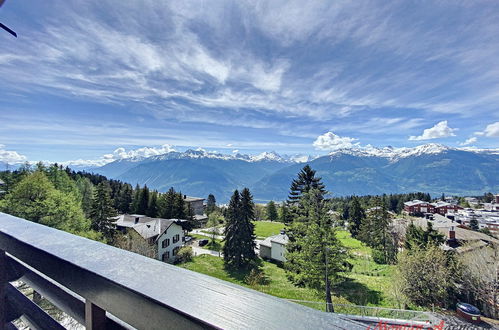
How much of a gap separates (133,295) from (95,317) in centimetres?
31

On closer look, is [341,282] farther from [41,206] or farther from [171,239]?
[41,206]

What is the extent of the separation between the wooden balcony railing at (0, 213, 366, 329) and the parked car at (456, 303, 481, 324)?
26.4 metres

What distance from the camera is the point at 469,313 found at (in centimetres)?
1806

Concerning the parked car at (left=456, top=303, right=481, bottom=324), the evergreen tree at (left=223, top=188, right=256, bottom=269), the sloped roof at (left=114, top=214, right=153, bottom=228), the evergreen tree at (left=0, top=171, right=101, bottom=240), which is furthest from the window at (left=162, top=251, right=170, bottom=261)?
the parked car at (left=456, top=303, right=481, bottom=324)

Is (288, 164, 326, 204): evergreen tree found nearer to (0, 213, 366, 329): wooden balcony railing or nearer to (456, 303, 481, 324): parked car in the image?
(456, 303, 481, 324): parked car

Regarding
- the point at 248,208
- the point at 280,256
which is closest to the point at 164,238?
the point at 248,208

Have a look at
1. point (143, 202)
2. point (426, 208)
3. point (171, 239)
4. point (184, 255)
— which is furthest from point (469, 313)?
point (426, 208)

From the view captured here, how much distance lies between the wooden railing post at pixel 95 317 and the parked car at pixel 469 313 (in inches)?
1047

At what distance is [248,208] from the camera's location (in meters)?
30.7

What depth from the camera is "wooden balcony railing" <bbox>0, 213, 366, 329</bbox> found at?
66cm

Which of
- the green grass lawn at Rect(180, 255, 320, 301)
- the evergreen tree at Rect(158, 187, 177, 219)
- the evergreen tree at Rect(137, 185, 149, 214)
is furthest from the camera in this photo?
the evergreen tree at Rect(137, 185, 149, 214)

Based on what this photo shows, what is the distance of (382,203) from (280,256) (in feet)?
66.8

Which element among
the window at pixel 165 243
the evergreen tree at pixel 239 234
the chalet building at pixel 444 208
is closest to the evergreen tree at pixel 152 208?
the window at pixel 165 243

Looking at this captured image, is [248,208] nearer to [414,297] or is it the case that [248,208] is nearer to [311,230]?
[311,230]
